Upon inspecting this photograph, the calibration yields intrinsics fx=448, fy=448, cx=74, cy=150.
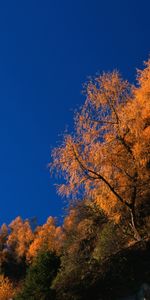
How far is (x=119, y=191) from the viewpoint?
70.8 ft

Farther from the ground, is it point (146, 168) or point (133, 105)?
point (133, 105)

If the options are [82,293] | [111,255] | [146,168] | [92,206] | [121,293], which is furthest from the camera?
[92,206]

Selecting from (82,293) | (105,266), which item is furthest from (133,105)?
(82,293)

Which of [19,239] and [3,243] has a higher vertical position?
[3,243]

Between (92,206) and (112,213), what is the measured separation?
517 centimetres

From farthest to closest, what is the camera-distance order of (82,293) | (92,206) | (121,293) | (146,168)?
(92,206), (146,168), (82,293), (121,293)

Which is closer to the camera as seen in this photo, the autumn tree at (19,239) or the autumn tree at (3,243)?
the autumn tree at (19,239)

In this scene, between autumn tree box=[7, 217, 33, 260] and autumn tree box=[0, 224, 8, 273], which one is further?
autumn tree box=[0, 224, 8, 273]

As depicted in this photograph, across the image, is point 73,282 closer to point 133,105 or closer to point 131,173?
point 131,173

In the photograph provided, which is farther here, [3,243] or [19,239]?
[3,243]

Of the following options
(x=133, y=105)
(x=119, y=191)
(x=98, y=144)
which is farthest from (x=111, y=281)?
(x=133, y=105)

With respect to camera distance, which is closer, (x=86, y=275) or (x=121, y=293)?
(x=121, y=293)

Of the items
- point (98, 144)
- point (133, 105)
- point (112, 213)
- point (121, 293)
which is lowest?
point (121, 293)

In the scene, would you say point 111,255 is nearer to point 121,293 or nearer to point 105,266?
point 105,266
